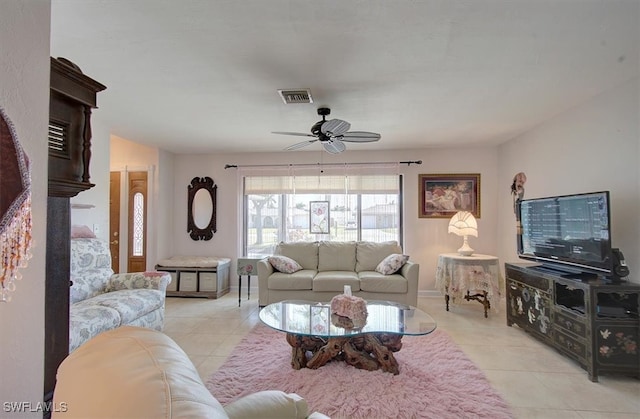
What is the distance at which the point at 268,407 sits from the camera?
3.36 ft

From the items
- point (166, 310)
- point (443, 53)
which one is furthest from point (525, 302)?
point (166, 310)

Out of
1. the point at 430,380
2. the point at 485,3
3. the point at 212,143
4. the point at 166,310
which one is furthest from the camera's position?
the point at 212,143

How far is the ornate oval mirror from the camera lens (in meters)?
5.23

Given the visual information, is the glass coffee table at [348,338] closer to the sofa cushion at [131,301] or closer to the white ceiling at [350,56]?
the sofa cushion at [131,301]

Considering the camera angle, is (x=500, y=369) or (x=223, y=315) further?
(x=223, y=315)

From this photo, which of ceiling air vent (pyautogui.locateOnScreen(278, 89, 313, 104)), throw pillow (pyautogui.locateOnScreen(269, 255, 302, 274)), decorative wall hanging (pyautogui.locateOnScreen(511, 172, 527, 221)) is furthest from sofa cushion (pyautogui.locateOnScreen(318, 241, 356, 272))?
ceiling air vent (pyautogui.locateOnScreen(278, 89, 313, 104))

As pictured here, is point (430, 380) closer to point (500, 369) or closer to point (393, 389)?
point (393, 389)

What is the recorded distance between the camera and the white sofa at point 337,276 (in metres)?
3.79

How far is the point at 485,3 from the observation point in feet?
5.23

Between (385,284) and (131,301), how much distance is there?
2.69 m

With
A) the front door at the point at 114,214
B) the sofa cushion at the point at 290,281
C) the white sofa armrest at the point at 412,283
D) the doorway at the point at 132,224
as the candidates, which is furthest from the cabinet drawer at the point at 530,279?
the front door at the point at 114,214

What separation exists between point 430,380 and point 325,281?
175cm

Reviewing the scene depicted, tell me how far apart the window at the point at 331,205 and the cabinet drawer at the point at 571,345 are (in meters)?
2.51

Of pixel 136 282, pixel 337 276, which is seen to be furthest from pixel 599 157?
pixel 136 282
